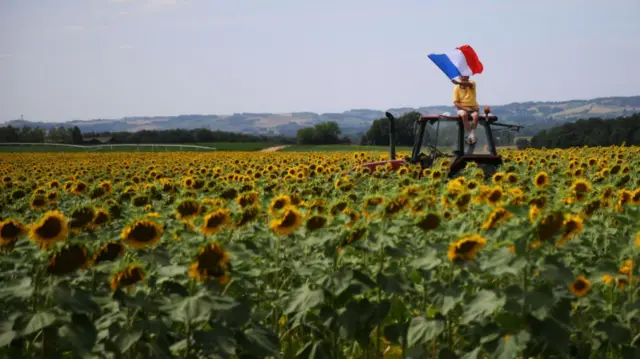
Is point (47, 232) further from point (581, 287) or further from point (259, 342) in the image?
point (581, 287)

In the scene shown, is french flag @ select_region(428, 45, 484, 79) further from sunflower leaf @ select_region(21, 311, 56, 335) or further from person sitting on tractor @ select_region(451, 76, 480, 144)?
sunflower leaf @ select_region(21, 311, 56, 335)

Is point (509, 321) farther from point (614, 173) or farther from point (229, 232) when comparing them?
point (614, 173)

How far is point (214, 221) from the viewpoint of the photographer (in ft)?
15.9

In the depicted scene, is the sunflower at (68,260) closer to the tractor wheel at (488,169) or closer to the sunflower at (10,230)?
the sunflower at (10,230)

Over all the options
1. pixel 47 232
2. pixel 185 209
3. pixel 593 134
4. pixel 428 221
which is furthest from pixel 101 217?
pixel 593 134

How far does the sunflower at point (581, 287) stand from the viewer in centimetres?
481

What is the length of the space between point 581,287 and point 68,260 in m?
3.26

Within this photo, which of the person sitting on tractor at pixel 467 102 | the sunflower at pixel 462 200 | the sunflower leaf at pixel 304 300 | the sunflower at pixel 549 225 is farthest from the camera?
the person sitting on tractor at pixel 467 102

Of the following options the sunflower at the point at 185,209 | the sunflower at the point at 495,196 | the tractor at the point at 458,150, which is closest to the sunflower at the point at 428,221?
the sunflower at the point at 495,196

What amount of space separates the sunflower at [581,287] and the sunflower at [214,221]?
2382 mm

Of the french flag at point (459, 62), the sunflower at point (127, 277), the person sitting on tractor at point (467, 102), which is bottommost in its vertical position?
the sunflower at point (127, 277)

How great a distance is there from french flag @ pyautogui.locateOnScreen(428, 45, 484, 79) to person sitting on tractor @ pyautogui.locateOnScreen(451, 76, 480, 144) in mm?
202

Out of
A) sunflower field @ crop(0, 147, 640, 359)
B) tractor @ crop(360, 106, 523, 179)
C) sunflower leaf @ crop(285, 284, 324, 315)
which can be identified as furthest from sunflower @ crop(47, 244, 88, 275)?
tractor @ crop(360, 106, 523, 179)

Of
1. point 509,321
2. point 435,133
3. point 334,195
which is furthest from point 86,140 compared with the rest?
point 509,321
